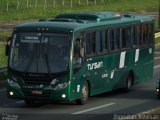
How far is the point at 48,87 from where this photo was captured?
852 inches

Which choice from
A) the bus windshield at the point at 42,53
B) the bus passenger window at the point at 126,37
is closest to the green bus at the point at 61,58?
the bus windshield at the point at 42,53

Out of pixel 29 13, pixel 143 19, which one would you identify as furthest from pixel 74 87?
pixel 29 13

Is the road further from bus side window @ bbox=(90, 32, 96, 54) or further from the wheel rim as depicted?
bus side window @ bbox=(90, 32, 96, 54)

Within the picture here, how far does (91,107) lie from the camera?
73.3 feet

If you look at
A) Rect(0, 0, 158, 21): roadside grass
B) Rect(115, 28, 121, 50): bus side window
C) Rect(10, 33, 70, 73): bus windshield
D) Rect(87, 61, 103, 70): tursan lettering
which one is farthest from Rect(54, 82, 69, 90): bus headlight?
Rect(0, 0, 158, 21): roadside grass

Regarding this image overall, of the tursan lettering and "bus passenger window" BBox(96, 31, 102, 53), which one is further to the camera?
"bus passenger window" BBox(96, 31, 102, 53)

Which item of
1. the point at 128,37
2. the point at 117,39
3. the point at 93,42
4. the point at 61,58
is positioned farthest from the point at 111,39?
the point at 61,58

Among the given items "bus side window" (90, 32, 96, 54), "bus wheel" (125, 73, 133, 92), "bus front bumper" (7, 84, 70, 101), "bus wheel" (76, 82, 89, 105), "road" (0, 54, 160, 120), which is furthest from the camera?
"bus wheel" (125, 73, 133, 92)

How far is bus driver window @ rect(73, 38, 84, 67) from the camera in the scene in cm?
2194

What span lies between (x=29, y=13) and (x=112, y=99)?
43005 mm

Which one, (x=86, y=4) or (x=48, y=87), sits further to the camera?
(x=86, y=4)

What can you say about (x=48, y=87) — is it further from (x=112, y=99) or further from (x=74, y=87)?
(x=112, y=99)

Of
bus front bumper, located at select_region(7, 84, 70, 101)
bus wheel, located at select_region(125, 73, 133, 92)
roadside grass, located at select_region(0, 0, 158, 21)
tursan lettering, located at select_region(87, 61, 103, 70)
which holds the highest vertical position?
tursan lettering, located at select_region(87, 61, 103, 70)

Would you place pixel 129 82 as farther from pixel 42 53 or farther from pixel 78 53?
pixel 42 53
